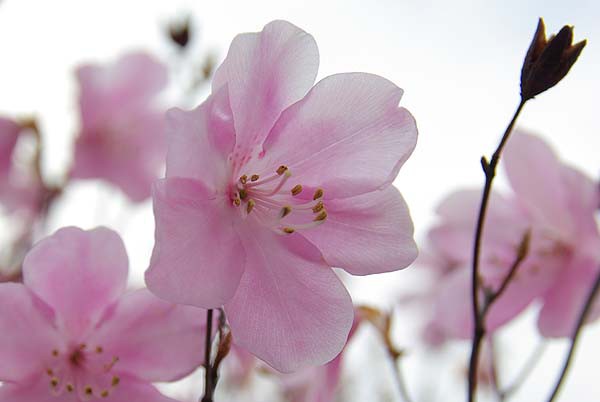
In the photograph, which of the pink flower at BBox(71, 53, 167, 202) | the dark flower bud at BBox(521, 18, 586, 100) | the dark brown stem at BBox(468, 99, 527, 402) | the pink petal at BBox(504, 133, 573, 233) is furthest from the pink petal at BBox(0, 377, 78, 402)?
the pink flower at BBox(71, 53, 167, 202)

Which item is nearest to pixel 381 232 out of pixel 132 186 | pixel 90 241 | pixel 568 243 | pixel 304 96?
pixel 304 96

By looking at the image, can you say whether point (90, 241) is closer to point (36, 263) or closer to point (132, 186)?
point (36, 263)

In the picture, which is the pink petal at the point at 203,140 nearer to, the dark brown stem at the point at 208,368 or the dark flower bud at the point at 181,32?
the dark brown stem at the point at 208,368

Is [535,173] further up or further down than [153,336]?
further up

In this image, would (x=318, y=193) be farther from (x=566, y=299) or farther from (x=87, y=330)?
(x=566, y=299)

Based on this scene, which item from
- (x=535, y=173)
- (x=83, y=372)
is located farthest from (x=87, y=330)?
(x=535, y=173)

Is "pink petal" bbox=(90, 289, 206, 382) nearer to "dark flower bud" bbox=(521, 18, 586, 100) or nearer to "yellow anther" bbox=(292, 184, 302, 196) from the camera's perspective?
"yellow anther" bbox=(292, 184, 302, 196)
